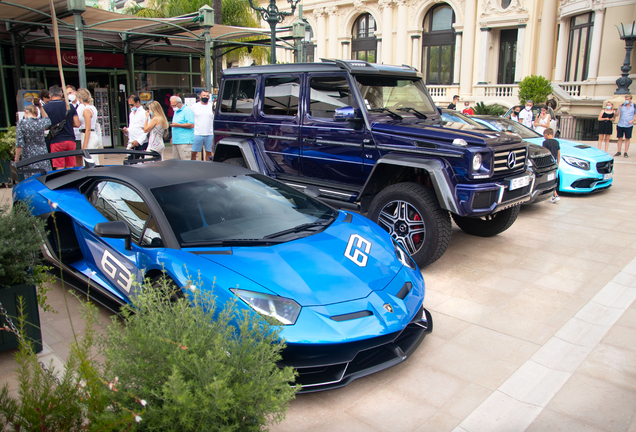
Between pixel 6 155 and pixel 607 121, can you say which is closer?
pixel 6 155

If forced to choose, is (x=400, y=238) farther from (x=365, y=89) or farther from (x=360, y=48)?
(x=360, y=48)

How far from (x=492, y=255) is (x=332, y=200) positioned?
83.6 inches

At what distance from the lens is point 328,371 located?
3.03 metres

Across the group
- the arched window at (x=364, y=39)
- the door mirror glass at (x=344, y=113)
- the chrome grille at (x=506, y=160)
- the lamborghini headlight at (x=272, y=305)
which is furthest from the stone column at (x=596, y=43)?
the lamborghini headlight at (x=272, y=305)

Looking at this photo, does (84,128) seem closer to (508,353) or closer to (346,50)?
(508,353)

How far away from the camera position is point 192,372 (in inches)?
71.7

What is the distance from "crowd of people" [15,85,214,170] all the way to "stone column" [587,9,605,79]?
64.3 feet

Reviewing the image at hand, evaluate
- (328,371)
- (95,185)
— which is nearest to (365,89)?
(95,185)

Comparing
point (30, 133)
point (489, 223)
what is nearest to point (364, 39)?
point (30, 133)

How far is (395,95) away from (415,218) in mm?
1810

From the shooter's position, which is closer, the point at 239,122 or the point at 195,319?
the point at 195,319

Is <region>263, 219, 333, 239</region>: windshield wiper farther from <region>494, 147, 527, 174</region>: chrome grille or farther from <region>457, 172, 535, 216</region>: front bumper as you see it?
<region>494, 147, 527, 174</region>: chrome grille

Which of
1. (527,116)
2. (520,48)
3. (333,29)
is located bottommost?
(527,116)

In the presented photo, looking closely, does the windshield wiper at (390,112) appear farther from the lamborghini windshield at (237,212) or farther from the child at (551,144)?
the child at (551,144)
